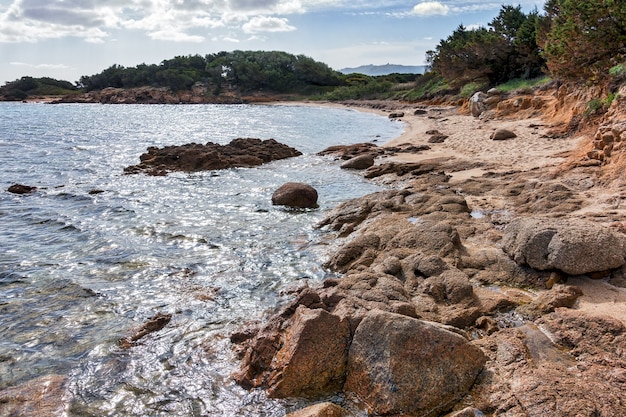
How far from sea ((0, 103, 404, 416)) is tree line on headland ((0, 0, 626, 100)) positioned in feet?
33.1

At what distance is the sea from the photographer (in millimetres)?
5578

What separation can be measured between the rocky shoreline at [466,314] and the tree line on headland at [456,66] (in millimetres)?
7665

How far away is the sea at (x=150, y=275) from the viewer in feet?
18.3

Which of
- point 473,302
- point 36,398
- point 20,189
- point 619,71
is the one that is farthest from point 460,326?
point 20,189

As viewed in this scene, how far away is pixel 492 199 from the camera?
38.9 feet

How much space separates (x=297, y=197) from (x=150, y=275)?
5.68m

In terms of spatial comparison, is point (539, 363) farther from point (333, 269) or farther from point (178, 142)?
point (178, 142)

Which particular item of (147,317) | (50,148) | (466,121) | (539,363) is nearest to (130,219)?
(147,317)

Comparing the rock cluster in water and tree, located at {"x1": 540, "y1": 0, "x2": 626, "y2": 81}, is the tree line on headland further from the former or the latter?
the rock cluster in water

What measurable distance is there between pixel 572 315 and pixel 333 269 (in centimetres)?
431

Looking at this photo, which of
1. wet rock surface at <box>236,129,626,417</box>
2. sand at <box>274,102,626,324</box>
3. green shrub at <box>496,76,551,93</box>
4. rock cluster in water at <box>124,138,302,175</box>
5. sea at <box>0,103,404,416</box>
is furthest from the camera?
green shrub at <box>496,76,551,93</box>

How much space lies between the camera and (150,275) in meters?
8.95

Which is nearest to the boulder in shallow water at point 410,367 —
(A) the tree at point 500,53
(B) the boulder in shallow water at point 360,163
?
(B) the boulder in shallow water at point 360,163

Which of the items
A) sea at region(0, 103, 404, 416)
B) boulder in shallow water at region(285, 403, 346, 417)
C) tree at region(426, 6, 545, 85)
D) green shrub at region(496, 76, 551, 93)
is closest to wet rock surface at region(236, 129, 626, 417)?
boulder in shallow water at region(285, 403, 346, 417)
